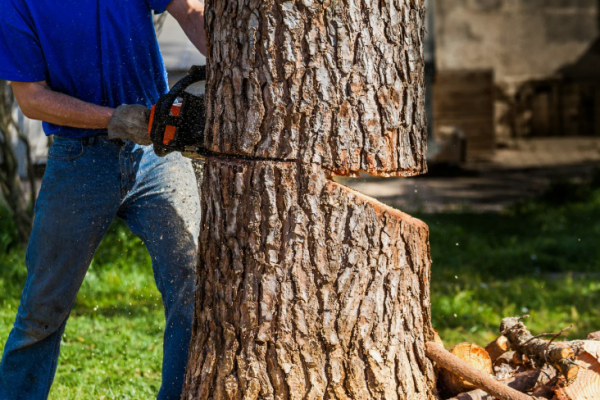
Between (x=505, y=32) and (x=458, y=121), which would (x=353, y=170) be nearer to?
(x=458, y=121)

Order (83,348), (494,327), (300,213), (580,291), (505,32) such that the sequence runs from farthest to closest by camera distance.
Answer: (505,32) → (580,291) → (494,327) → (83,348) → (300,213)

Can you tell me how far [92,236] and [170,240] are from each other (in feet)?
1.08

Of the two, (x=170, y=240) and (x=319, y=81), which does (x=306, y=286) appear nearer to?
(x=319, y=81)

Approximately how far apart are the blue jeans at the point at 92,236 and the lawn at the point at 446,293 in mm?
574

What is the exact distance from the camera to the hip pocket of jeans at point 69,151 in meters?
2.77

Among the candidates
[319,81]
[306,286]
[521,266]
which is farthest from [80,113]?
[521,266]

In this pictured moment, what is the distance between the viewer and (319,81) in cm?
215

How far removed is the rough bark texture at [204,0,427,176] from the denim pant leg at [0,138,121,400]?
29.8 inches

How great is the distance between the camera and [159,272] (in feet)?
9.07

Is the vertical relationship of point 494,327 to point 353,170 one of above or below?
below

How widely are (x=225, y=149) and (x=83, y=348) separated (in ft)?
6.88

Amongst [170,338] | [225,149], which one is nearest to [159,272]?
[170,338]

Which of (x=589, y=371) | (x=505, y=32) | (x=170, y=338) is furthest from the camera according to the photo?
(x=505, y=32)

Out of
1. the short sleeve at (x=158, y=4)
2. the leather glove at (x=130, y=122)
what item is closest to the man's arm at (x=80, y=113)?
the leather glove at (x=130, y=122)
